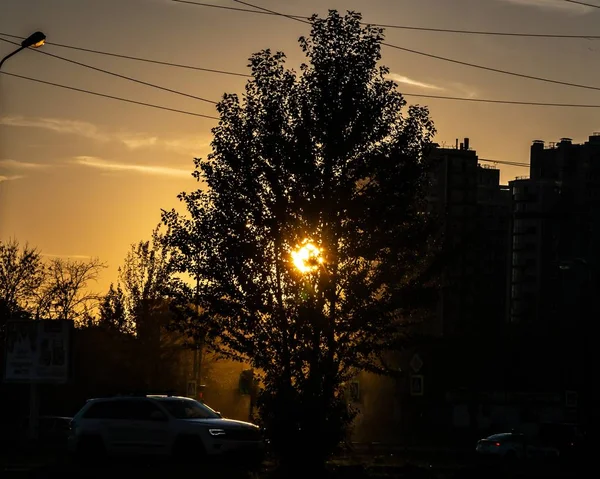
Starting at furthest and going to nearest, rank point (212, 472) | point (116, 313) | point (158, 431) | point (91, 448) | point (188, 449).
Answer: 1. point (116, 313)
2. point (91, 448)
3. point (158, 431)
4. point (188, 449)
5. point (212, 472)

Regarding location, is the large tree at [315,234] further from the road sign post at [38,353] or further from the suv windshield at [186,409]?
the road sign post at [38,353]

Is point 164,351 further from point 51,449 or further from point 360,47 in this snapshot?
point 360,47

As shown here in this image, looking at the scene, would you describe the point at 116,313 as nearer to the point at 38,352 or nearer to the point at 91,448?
the point at 38,352

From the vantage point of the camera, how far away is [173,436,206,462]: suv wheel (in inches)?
1101

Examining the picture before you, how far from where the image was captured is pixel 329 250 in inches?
1117

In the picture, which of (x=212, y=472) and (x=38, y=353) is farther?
(x=38, y=353)

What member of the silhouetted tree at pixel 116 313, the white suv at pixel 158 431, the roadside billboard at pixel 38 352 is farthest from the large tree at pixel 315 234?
the silhouetted tree at pixel 116 313

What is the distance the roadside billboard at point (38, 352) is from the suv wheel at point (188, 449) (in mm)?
18874

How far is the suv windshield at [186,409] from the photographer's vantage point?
29.0m

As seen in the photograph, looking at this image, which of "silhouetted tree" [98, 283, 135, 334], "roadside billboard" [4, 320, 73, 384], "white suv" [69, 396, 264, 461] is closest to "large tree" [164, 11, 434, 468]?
"white suv" [69, 396, 264, 461]

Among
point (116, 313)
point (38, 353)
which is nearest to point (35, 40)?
point (38, 353)

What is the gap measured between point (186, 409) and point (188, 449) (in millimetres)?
1517

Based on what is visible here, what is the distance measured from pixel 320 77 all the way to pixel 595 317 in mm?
79162

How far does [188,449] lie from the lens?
28047mm
